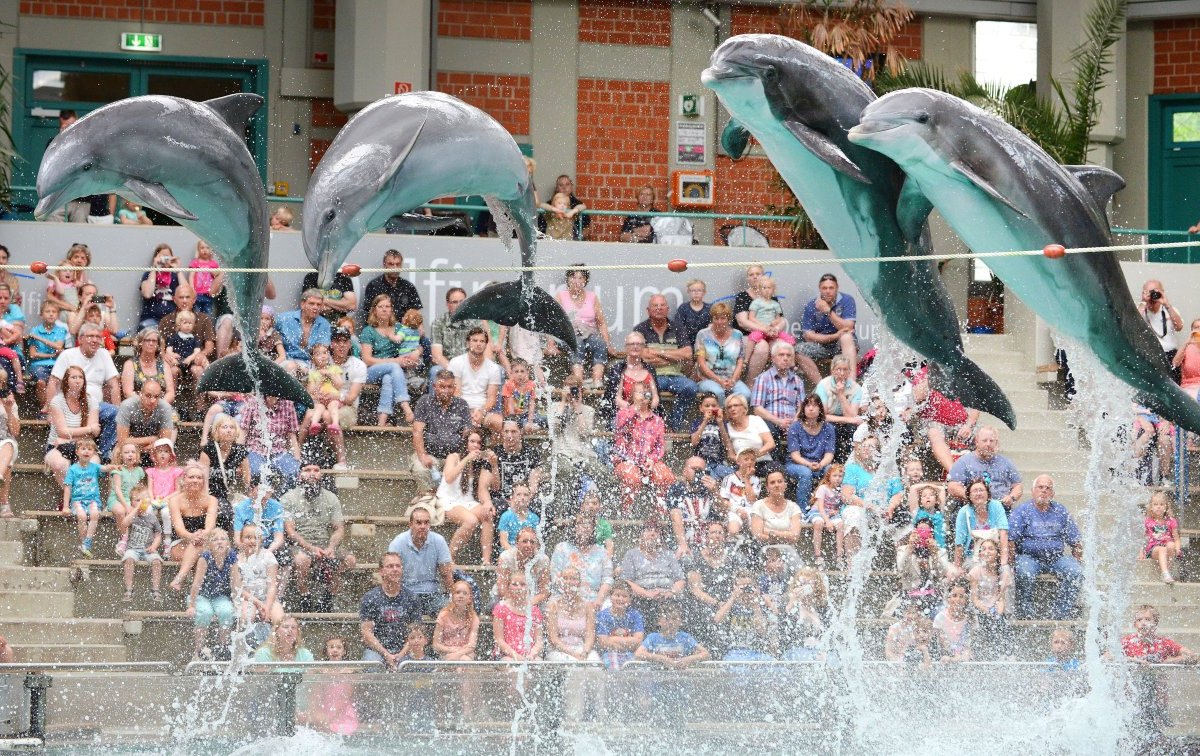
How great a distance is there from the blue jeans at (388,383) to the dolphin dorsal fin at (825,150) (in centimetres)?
597

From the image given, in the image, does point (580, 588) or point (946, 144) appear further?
point (580, 588)

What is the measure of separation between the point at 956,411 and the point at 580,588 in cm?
368

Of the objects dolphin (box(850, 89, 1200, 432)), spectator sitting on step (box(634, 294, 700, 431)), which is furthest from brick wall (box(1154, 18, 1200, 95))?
dolphin (box(850, 89, 1200, 432))

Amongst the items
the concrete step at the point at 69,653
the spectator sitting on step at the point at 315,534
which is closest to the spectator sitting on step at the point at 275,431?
the spectator sitting on step at the point at 315,534

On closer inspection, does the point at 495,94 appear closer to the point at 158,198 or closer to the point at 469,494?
the point at 469,494

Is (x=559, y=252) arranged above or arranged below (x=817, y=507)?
above

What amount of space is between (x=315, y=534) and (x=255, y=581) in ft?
2.28

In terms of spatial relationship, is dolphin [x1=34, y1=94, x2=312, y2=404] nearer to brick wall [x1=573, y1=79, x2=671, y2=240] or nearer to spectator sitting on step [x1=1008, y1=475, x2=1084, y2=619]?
spectator sitting on step [x1=1008, y1=475, x2=1084, y2=619]

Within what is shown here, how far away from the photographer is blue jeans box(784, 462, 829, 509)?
1188cm

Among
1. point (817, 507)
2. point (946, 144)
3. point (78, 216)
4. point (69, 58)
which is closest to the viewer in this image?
point (946, 144)

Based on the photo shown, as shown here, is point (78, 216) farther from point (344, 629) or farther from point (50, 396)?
point (344, 629)

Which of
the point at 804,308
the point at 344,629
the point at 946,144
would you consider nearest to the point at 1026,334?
the point at 804,308

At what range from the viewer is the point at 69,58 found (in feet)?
57.4

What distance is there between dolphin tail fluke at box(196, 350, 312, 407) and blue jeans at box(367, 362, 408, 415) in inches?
169
